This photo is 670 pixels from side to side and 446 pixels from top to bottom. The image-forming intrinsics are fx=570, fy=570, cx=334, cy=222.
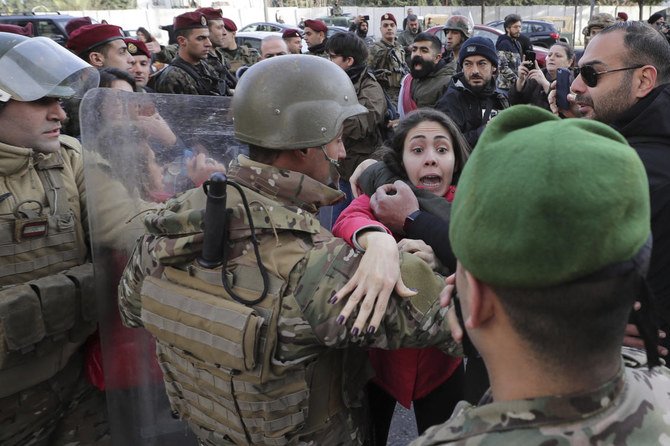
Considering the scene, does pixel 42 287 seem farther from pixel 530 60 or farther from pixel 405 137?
pixel 530 60

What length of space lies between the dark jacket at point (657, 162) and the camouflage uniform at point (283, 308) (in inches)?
32.6

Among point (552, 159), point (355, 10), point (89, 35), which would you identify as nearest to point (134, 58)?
point (89, 35)

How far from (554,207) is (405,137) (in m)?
1.62

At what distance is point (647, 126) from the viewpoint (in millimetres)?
1959

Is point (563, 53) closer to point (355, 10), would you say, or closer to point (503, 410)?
point (503, 410)

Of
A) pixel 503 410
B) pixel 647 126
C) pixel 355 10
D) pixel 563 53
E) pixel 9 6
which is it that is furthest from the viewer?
pixel 355 10

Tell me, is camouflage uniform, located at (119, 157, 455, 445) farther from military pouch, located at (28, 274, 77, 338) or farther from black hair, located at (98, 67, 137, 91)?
black hair, located at (98, 67, 137, 91)

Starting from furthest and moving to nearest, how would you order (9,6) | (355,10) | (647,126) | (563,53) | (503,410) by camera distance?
(355,10) < (9,6) < (563,53) < (647,126) < (503,410)

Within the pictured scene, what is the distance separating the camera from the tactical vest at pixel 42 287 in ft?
6.12

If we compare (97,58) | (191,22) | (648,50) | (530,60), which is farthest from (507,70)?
(648,50)

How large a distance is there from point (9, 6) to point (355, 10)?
1681 cm

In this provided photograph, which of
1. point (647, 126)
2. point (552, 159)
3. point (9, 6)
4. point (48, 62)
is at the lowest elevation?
point (647, 126)

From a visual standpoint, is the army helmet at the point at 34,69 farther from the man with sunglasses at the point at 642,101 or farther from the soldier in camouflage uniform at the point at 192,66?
the soldier in camouflage uniform at the point at 192,66

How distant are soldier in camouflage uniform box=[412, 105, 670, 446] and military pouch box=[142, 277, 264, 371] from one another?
1.82ft
